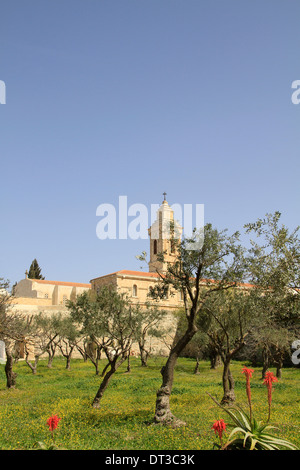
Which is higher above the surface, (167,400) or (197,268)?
(197,268)

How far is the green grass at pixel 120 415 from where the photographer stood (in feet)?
38.9

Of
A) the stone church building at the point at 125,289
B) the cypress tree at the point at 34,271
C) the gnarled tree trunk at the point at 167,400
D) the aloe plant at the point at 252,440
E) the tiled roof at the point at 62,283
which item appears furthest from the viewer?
the cypress tree at the point at 34,271

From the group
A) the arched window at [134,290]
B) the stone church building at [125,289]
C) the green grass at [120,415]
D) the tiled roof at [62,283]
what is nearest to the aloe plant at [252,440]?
the green grass at [120,415]

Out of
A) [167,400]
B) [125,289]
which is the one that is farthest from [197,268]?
[125,289]

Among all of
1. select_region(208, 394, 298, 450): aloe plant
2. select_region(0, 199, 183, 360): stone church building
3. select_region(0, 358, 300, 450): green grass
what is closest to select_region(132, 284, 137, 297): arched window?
select_region(0, 199, 183, 360): stone church building

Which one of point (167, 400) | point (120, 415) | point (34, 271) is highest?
point (34, 271)

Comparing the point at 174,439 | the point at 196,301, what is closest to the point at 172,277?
the point at 196,301

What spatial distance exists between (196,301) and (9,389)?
16.8 metres

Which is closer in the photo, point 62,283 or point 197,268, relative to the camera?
point 197,268

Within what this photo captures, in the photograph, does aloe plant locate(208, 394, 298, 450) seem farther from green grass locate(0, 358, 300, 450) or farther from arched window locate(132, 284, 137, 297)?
arched window locate(132, 284, 137, 297)

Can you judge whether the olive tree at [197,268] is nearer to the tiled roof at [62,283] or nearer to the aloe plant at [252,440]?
the aloe plant at [252,440]

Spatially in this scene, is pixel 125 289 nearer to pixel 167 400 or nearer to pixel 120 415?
pixel 120 415

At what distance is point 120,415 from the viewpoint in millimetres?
16344
